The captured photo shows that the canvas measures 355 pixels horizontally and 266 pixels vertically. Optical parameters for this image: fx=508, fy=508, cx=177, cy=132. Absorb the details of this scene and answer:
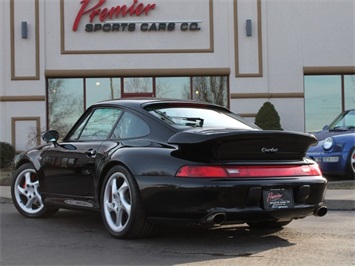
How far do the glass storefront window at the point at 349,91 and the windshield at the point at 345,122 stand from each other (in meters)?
5.97

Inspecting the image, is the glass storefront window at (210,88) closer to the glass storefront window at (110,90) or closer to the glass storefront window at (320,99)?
the glass storefront window at (110,90)

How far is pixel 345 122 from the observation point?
11.2 meters

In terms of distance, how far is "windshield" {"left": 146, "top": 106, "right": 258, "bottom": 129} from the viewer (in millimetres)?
5094

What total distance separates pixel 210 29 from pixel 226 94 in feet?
6.98

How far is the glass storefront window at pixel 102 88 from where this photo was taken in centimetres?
1631

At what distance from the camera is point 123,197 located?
4.89 m

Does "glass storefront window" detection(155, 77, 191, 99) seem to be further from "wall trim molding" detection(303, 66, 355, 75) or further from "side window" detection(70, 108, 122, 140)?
"side window" detection(70, 108, 122, 140)

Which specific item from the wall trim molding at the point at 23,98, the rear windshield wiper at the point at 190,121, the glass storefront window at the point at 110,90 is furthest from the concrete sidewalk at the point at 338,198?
the glass storefront window at the point at 110,90

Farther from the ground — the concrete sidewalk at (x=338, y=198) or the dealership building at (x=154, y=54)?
the dealership building at (x=154, y=54)

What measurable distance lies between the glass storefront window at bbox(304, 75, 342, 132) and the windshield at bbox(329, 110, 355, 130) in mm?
5351

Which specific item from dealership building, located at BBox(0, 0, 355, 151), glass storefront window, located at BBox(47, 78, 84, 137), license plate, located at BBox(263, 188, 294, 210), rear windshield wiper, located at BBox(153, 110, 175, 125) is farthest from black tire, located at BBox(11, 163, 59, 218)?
glass storefront window, located at BBox(47, 78, 84, 137)

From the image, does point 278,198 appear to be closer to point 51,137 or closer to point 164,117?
point 164,117

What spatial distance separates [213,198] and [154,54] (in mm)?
12129

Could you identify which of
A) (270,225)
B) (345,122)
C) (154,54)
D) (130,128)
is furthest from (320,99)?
(130,128)
